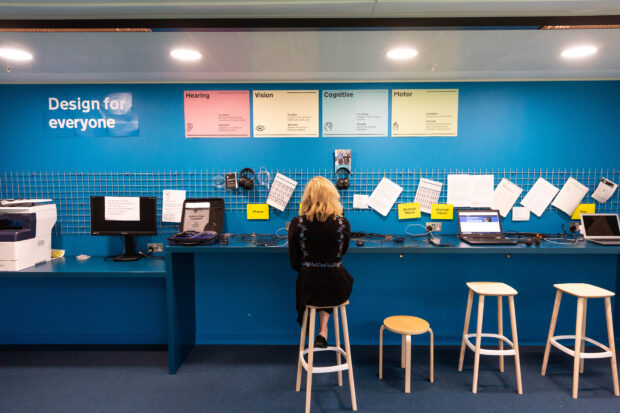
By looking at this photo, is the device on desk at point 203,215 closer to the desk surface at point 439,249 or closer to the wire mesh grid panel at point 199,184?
the wire mesh grid panel at point 199,184

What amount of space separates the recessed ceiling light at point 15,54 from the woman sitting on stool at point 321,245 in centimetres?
212

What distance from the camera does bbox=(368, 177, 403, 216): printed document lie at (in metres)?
3.03

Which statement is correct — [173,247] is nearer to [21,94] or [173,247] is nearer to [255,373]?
[255,373]

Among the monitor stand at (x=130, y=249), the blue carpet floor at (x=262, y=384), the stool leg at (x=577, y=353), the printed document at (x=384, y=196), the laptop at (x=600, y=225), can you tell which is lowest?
the blue carpet floor at (x=262, y=384)

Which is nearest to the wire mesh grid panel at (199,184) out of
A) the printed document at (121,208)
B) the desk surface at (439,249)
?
the printed document at (121,208)

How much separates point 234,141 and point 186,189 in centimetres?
60

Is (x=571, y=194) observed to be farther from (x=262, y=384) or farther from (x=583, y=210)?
(x=262, y=384)

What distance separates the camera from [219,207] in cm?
297

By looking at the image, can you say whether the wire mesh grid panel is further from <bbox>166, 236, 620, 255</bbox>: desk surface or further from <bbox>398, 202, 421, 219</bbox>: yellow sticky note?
<bbox>166, 236, 620, 255</bbox>: desk surface

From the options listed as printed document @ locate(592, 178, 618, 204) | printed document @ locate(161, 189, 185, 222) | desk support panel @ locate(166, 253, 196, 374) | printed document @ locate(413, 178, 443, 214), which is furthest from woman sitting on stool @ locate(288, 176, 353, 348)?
printed document @ locate(592, 178, 618, 204)

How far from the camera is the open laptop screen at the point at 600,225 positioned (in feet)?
9.17

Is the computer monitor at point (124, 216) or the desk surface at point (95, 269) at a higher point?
the computer monitor at point (124, 216)

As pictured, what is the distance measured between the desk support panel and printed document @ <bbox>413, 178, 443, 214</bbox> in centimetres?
203

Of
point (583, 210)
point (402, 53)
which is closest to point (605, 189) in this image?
point (583, 210)
